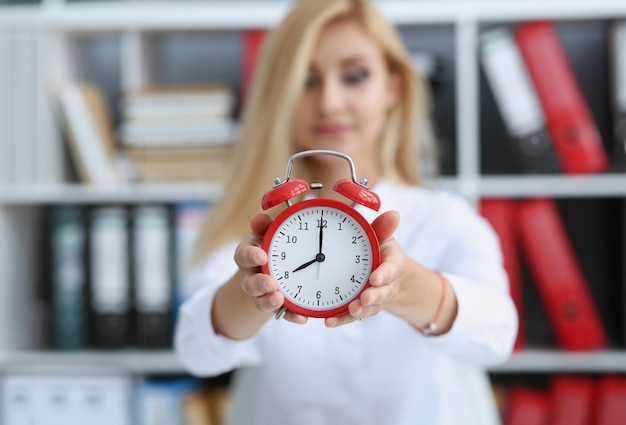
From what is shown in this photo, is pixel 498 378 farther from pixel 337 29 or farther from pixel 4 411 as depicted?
pixel 337 29

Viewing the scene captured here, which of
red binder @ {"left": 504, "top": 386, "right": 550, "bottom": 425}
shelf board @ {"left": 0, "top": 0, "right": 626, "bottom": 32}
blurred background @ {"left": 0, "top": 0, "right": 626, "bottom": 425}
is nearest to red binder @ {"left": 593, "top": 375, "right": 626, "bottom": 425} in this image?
blurred background @ {"left": 0, "top": 0, "right": 626, "bottom": 425}

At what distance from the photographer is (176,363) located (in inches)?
46.4

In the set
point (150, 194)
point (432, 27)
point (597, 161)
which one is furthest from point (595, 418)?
point (150, 194)

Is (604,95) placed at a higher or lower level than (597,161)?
higher

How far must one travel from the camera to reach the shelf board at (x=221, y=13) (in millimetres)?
1084

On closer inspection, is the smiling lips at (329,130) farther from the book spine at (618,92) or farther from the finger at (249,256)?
the book spine at (618,92)

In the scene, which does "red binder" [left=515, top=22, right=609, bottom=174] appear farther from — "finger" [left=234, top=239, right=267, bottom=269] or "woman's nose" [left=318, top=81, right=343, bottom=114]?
"finger" [left=234, top=239, right=267, bottom=269]

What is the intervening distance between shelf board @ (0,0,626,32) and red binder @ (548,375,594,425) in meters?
0.59

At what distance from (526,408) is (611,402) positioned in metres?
0.17

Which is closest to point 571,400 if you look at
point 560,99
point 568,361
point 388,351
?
point 568,361

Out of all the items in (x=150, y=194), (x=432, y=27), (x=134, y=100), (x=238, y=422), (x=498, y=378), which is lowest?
(x=498, y=378)

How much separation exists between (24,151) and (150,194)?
227 millimetres

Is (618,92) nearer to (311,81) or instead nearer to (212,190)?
(212,190)

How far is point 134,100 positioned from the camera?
1165 mm
